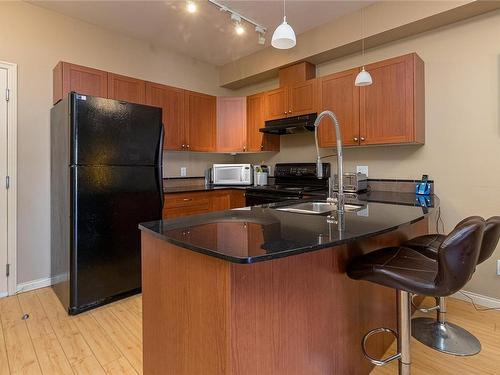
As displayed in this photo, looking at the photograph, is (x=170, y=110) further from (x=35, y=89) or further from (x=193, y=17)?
(x=35, y=89)

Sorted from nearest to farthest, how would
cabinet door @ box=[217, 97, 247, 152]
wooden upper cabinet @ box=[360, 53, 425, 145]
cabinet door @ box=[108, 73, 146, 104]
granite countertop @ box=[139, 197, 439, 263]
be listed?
granite countertop @ box=[139, 197, 439, 263], wooden upper cabinet @ box=[360, 53, 425, 145], cabinet door @ box=[108, 73, 146, 104], cabinet door @ box=[217, 97, 247, 152]

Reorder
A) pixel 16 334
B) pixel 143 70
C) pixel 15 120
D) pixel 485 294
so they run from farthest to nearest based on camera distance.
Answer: pixel 143 70 → pixel 15 120 → pixel 485 294 → pixel 16 334

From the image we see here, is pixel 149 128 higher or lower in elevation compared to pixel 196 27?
lower

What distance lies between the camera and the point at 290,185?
376 cm

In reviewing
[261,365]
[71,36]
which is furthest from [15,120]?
[261,365]

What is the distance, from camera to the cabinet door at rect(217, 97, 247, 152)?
4055 millimetres

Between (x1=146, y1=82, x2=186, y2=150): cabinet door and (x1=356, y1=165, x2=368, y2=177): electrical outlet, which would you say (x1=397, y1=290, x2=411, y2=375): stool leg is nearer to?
(x1=356, y1=165, x2=368, y2=177): electrical outlet

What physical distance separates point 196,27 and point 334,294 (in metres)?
3.12

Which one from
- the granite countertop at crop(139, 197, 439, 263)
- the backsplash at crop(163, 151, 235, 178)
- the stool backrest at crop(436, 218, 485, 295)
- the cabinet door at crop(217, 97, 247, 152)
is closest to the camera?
the granite countertop at crop(139, 197, 439, 263)

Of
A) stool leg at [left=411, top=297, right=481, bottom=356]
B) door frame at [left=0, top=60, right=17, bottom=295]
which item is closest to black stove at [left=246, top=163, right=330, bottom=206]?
stool leg at [left=411, top=297, right=481, bottom=356]

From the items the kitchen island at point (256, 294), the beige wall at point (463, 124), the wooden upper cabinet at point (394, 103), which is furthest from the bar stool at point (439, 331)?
the wooden upper cabinet at point (394, 103)

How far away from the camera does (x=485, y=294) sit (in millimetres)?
2451

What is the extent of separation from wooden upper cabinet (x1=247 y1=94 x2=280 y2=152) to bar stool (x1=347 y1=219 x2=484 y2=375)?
8.66 feet

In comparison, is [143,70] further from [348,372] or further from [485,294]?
[485,294]
